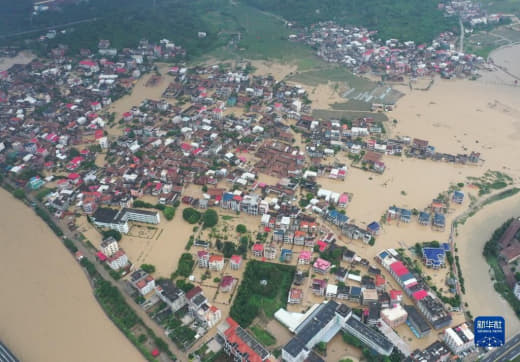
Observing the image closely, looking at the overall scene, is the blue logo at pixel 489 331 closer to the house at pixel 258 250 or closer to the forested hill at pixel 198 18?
the house at pixel 258 250

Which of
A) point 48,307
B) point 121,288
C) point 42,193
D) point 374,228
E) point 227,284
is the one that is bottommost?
point 48,307

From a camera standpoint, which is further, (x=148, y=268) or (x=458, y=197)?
(x=458, y=197)

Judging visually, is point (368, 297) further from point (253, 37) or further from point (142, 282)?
point (253, 37)

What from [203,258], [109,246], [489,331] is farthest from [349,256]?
A: [109,246]

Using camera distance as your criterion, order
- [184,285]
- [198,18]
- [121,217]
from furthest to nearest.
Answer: [198,18] → [121,217] → [184,285]

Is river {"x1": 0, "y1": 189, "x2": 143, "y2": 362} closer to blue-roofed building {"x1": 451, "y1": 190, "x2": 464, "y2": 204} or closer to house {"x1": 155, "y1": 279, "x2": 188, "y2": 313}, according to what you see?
house {"x1": 155, "y1": 279, "x2": 188, "y2": 313}

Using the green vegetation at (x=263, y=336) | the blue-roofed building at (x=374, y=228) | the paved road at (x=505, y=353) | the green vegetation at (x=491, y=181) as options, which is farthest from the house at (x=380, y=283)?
the green vegetation at (x=491, y=181)

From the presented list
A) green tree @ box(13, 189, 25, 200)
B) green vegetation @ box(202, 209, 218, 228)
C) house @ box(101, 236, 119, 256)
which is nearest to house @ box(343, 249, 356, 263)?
green vegetation @ box(202, 209, 218, 228)
